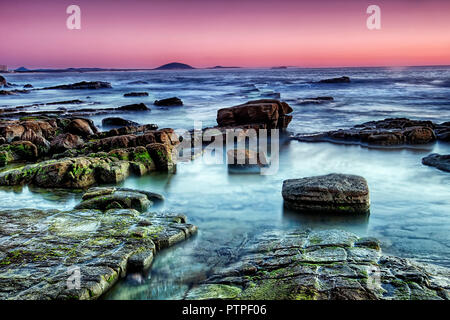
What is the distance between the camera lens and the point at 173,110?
27984 mm

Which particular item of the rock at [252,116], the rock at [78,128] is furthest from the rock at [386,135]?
the rock at [78,128]

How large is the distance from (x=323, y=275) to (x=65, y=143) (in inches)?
441

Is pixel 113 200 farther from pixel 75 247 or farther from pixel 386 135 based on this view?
pixel 386 135

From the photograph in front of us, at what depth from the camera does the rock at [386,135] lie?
45.5 feet

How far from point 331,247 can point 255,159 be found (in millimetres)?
5986

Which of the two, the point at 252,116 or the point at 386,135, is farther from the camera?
the point at 252,116

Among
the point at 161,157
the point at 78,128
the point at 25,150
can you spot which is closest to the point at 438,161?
the point at 161,157

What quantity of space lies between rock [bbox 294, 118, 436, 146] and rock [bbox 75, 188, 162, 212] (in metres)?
9.80

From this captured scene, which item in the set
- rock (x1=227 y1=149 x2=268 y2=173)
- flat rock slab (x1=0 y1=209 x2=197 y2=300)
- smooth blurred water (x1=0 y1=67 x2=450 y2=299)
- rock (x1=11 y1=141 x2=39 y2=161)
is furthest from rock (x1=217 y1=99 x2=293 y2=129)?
flat rock slab (x1=0 y1=209 x2=197 y2=300)

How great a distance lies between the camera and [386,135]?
14.1m

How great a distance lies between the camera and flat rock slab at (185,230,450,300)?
12.6 ft

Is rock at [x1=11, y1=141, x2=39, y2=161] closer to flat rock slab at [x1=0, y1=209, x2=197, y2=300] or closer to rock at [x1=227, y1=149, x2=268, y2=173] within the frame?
flat rock slab at [x1=0, y1=209, x2=197, y2=300]
